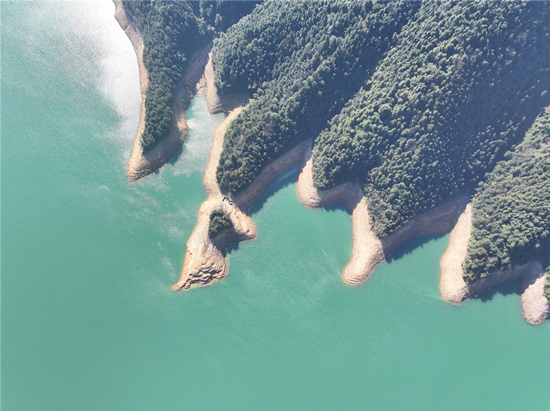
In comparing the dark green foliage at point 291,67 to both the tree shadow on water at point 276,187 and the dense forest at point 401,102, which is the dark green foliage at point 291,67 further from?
the tree shadow on water at point 276,187

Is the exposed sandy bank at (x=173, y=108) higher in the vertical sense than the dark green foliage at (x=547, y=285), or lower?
higher

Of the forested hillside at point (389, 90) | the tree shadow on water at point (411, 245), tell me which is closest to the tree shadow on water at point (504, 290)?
the tree shadow on water at point (411, 245)

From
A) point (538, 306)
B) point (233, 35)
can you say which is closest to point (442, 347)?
point (538, 306)

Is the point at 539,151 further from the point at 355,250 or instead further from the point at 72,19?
the point at 72,19

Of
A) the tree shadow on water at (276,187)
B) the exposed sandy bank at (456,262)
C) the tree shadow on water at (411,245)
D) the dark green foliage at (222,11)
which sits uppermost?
the dark green foliage at (222,11)

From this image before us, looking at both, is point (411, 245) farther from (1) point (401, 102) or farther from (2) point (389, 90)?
(2) point (389, 90)

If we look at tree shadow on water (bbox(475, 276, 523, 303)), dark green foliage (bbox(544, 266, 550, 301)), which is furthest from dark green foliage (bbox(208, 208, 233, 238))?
dark green foliage (bbox(544, 266, 550, 301))

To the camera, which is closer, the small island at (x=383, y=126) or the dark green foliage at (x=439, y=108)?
the dark green foliage at (x=439, y=108)
